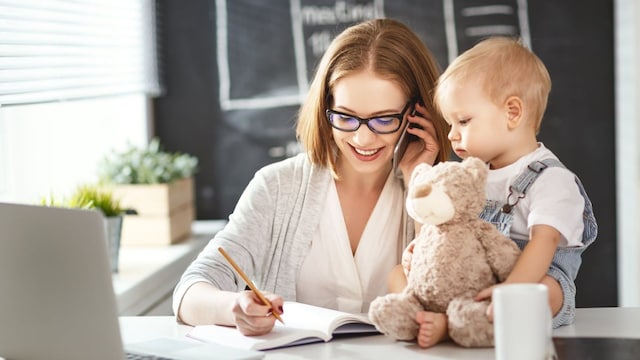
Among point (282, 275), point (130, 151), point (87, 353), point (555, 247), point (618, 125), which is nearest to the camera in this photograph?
point (87, 353)

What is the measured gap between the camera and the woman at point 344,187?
183 cm

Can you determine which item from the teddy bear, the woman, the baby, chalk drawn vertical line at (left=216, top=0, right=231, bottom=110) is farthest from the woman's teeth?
chalk drawn vertical line at (left=216, top=0, right=231, bottom=110)

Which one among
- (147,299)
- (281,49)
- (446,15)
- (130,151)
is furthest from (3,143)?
(446,15)

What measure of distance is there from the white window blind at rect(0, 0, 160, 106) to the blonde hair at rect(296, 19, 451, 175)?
957mm

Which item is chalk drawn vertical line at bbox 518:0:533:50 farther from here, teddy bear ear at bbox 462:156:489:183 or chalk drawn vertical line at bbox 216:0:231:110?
teddy bear ear at bbox 462:156:489:183

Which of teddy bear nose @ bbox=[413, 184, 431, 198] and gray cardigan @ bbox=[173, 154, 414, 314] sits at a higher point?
teddy bear nose @ bbox=[413, 184, 431, 198]

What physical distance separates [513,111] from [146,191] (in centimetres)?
186

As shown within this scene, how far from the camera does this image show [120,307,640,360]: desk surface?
140cm

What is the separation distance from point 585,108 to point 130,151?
72.1 inches

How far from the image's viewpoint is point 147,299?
2695 mm

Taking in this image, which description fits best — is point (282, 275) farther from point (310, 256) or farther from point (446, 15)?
point (446, 15)

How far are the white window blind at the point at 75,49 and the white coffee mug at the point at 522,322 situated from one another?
5.40 feet

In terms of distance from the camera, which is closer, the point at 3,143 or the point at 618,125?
the point at 3,143

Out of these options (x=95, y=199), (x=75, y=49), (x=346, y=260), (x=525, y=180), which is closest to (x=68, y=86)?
(x=75, y=49)
